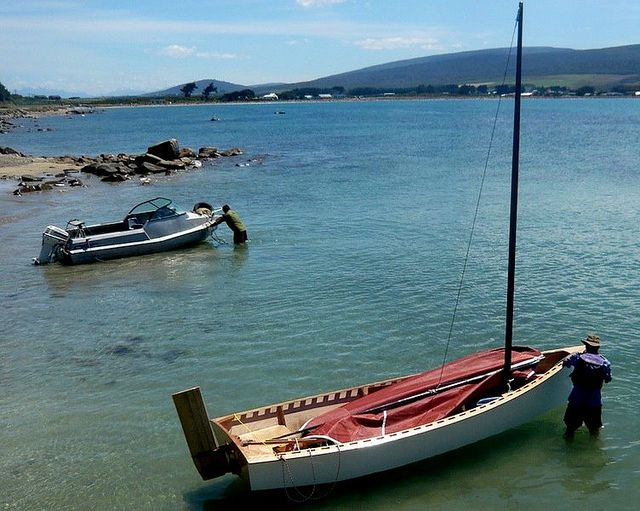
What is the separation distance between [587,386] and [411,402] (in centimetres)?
361

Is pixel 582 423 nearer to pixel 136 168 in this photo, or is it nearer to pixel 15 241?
pixel 15 241

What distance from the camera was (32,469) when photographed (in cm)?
1391

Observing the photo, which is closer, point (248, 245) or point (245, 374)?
point (245, 374)

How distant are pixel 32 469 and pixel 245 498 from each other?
4723 mm

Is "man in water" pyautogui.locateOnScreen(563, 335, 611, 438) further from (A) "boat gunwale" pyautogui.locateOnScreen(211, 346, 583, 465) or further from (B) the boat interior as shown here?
(B) the boat interior

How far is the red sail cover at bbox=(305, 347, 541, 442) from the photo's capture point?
1289 cm

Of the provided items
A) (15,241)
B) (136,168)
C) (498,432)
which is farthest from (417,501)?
(136,168)

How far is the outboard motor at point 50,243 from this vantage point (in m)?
29.3

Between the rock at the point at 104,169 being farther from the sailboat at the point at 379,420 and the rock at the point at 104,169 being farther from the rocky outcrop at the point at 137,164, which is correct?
the sailboat at the point at 379,420

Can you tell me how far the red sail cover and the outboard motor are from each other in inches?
788

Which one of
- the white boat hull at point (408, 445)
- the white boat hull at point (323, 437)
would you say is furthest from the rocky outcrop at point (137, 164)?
the white boat hull at point (408, 445)

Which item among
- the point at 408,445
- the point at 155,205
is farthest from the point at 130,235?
the point at 408,445

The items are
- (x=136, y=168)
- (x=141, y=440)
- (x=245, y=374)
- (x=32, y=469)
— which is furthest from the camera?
(x=136, y=168)

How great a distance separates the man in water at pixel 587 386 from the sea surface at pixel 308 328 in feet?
1.87
